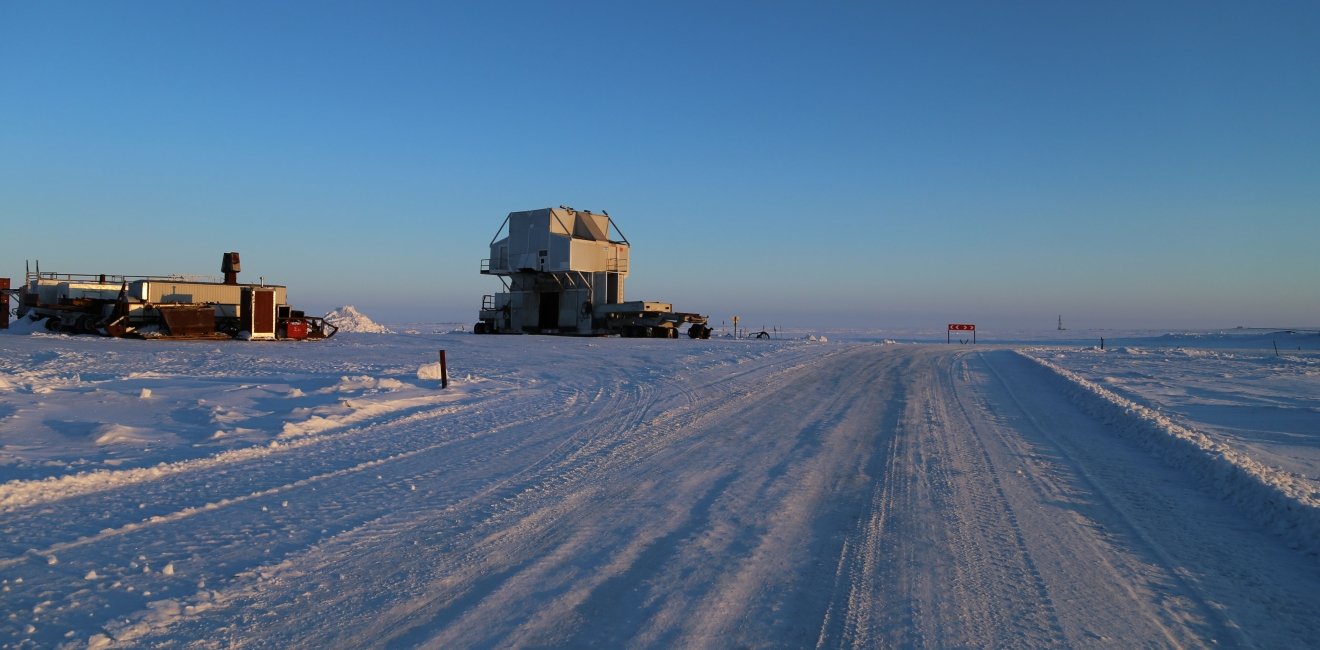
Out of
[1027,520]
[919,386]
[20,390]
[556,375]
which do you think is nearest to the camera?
[1027,520]

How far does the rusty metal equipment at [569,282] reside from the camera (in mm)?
44469

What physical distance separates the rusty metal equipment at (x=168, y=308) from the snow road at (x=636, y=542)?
2343 cm

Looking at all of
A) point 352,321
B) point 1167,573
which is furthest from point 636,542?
point 352,321

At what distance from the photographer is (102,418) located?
10.3 metres

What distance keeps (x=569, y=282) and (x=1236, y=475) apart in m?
40.1

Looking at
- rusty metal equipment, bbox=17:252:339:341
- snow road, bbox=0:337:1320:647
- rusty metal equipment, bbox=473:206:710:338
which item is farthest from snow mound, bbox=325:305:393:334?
snow road, bbox=0:337:1320:647

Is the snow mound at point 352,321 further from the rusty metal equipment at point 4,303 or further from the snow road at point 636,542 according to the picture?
the snow road at point 636,542

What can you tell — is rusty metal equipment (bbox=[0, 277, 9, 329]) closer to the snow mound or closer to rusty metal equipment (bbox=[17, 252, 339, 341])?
rusty metal equipment (bbox=[17, 252, 339, 341])

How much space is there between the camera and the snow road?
13.7 ft

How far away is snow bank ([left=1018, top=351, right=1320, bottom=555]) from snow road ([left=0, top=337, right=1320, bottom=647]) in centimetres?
20

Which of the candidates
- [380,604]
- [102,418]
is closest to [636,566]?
[380,604]

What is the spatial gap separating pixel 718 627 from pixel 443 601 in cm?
163

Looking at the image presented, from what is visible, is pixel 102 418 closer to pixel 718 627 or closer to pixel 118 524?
pixel 118 524

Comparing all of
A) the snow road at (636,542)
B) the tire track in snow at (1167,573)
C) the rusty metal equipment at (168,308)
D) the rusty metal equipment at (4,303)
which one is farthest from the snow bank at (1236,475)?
the rusty metal equipment at (4,303)
